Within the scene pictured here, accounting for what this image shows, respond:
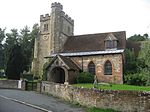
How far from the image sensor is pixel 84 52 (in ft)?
137

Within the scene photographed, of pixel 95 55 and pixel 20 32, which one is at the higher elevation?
pixel 20 32

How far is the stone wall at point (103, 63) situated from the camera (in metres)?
38.2

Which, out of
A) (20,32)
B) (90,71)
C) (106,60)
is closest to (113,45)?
(106,60)

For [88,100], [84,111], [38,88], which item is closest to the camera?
[84,111]

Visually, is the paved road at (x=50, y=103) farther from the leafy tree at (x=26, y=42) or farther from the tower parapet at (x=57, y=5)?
the leafy tree at (x=26, y=42)

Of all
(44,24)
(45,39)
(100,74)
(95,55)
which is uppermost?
(44,24)

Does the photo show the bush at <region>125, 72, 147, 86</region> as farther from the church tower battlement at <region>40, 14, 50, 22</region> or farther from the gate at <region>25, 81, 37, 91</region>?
the church tower battlement at <region>40, 14, 50, 22</region>

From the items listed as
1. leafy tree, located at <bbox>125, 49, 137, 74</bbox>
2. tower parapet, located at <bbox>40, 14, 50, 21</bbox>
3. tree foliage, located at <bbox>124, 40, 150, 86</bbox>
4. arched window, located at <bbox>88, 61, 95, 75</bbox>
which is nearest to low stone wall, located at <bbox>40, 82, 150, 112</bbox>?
tree foliage, located at <bbox>124, 40, 150, 86</bbox>

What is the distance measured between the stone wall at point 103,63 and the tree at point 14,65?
9716 mm

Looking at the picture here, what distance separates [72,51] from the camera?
142 ft

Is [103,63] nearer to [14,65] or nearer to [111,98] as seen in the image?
[14,65]

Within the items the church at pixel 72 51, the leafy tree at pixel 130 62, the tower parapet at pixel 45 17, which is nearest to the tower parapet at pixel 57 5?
the church at pixel 72 51

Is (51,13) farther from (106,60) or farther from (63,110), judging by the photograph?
(63,110)

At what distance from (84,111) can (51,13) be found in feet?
109
